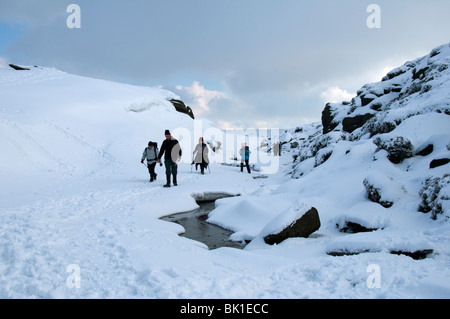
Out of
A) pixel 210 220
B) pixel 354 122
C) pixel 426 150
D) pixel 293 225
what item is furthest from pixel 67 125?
pixel 426 150

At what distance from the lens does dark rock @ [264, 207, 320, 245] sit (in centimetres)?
600

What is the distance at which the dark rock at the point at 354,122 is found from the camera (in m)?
20.0

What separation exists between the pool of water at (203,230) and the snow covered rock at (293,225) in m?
0.77

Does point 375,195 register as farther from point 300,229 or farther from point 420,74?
point 420,74

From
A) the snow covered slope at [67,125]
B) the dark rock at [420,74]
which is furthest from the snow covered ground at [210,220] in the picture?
the dark rock at [420,74]

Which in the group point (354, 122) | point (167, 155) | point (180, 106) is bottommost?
point (167, 155)

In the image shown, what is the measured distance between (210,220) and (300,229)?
306cm

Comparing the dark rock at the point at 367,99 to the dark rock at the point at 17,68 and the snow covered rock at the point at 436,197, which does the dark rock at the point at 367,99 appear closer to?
the snow covered rock at the point at 436,197

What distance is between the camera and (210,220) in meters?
8.55

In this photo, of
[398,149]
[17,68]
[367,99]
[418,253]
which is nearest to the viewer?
[418,253]

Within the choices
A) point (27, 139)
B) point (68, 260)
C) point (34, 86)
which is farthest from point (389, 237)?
point (34, 86)

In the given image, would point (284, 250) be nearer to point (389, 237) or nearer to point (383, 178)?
point (389, 237)

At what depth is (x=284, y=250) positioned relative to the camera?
5.50m

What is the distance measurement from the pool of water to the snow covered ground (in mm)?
282
